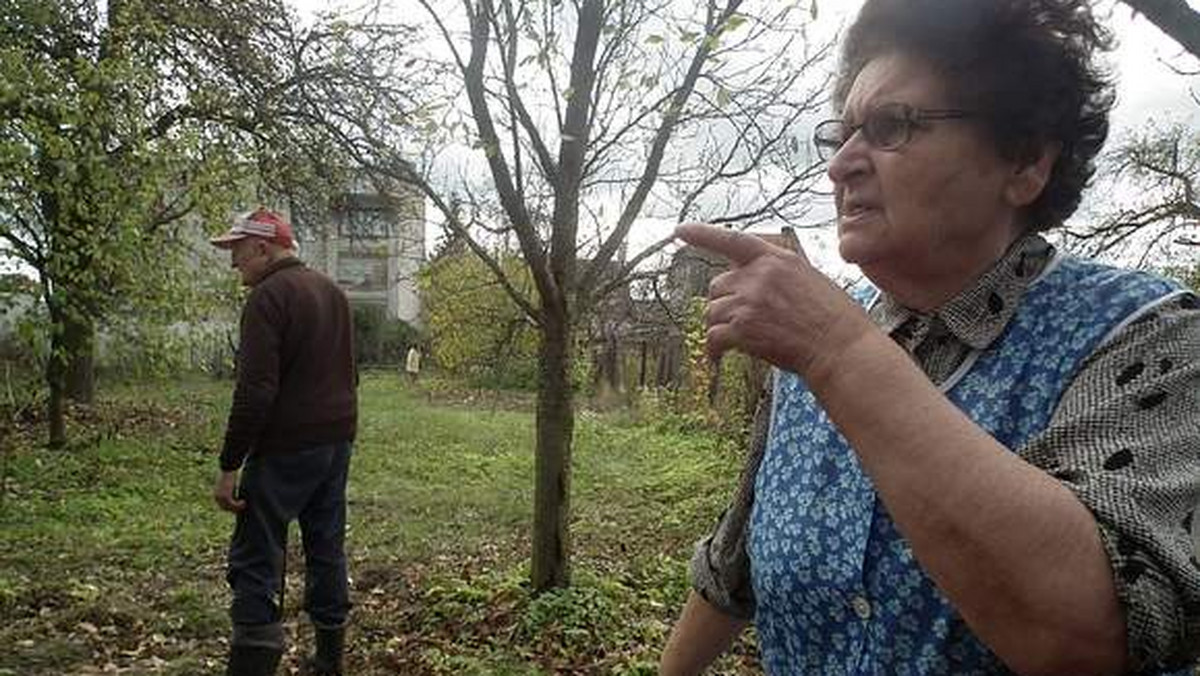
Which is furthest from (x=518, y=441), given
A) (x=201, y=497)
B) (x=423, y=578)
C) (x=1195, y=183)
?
(x=1195, y=183)

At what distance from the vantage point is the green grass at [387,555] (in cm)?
514

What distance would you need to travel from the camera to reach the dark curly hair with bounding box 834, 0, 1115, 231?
4.12 feet

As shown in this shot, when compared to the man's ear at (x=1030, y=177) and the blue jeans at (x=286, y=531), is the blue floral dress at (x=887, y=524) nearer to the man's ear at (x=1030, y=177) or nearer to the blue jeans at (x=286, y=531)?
the man's ear at (x=1030, y=177)

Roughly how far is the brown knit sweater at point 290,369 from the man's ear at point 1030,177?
3.64m

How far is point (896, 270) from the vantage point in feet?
4.39

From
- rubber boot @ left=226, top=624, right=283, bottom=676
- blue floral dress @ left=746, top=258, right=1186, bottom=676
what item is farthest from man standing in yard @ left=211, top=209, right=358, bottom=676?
blue floral dress @ left=746, top=258, right=1186, bottom=676

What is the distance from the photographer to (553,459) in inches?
217

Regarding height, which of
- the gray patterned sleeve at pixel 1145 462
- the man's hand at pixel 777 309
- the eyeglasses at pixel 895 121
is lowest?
the gray patterned sleeve at pixel 1145 462

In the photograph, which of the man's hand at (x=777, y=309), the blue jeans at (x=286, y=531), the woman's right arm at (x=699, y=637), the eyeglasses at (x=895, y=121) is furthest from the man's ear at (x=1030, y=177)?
the blue jeans at (x=286, y=531)

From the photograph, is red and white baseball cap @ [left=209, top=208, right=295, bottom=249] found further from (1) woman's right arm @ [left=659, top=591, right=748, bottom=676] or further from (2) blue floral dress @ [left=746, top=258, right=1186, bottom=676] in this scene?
(2) blue floral dress @ [left=746, top=258, right=1186, bottom=676]

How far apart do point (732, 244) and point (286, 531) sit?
3.89 m

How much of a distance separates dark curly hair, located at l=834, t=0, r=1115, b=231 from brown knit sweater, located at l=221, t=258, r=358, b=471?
3539 mm

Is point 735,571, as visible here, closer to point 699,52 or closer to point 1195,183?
point 699,52

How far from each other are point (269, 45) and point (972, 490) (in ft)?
40.9
